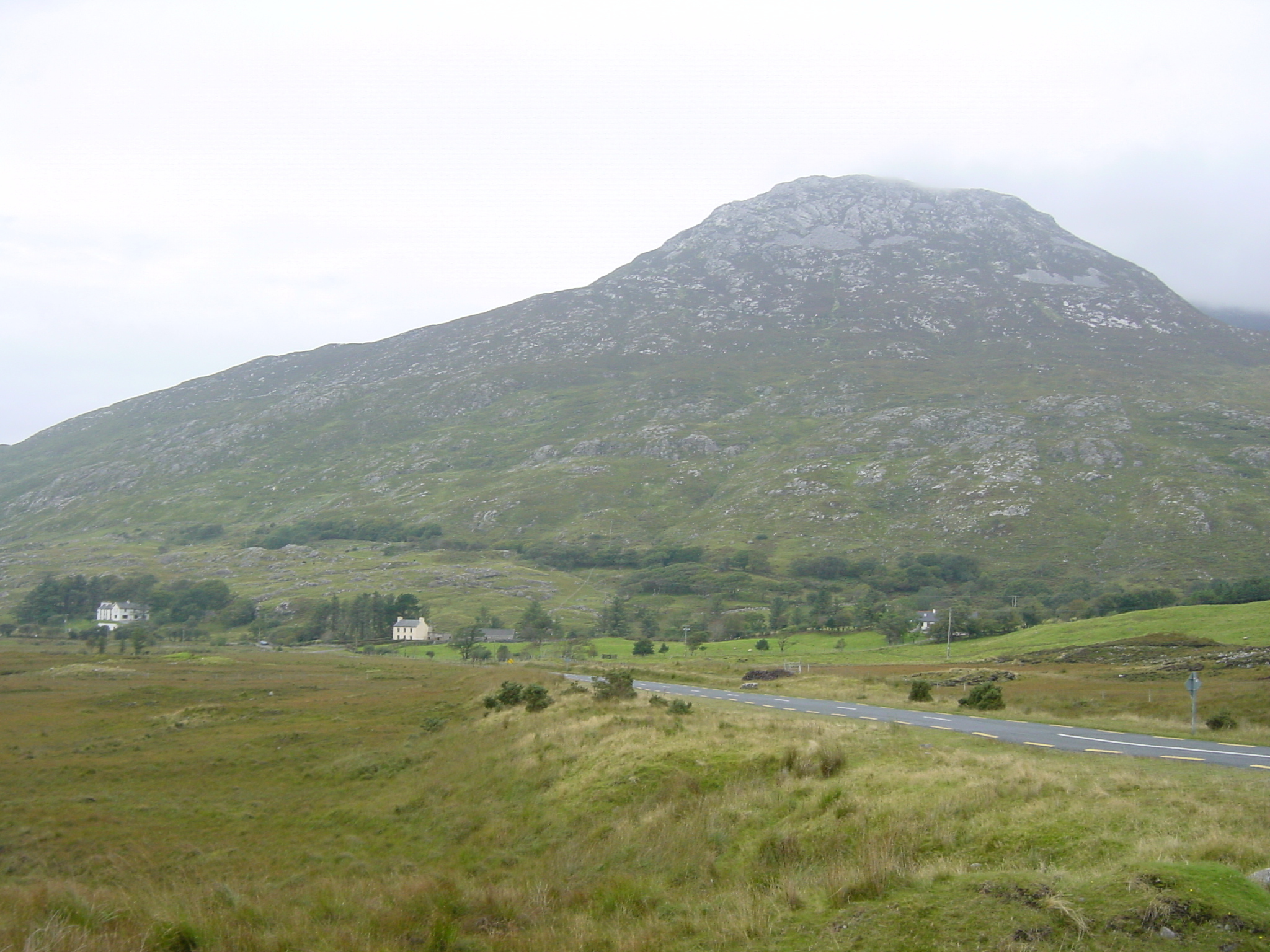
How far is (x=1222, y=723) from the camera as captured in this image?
1059 inches

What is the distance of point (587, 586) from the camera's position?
A: 172000 millimetres

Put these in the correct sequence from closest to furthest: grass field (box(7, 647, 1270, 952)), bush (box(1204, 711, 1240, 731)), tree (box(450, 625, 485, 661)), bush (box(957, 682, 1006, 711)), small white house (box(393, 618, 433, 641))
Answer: grass field (box(7, 647, 1270, 952)), bush (box(1204, 711, 1240, 731)), bush (box(957, 682, 1006, 711)), tree (box(450, 625, 485, 661)), small white house (box(393, 618, 433, 641))

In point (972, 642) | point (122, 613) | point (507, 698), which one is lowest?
point (972, 642)

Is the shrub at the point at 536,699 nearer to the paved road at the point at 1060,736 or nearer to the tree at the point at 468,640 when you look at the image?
the paved road at the point at 1060,736

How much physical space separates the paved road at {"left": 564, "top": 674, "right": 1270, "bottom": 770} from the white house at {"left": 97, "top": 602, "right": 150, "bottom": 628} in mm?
150521

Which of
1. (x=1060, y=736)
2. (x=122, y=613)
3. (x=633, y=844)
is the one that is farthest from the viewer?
(x=122, y=613)

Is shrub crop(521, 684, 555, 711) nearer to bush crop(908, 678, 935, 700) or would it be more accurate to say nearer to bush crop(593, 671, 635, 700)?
bush crop(593, 671, 635, 700)

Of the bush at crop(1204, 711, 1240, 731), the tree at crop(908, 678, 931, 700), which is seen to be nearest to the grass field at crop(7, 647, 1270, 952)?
the tree at crop(908, 678, 931, 700)

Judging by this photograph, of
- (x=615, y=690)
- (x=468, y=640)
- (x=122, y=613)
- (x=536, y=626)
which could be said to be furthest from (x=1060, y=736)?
(x=122, y=613)

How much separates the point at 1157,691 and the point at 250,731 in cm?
5017

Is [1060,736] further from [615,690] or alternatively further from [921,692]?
[615,690]

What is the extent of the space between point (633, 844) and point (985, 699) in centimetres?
2406

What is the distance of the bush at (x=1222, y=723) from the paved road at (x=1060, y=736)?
395 centimetres

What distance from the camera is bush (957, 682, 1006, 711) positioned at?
33969 millimetres
